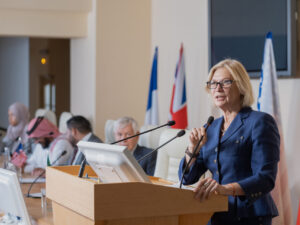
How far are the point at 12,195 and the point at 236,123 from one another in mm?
1084

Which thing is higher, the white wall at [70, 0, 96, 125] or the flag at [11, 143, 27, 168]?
the white wall at [70, 0, 96, 125]

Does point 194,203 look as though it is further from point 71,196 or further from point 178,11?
point 178,11

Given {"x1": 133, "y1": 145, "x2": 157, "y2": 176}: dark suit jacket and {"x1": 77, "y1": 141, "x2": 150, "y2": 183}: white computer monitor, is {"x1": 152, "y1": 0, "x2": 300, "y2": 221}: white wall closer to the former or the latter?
{"x1": 133, "y1": 145, "x2": 157, "y2": 176}: dark suit jacket

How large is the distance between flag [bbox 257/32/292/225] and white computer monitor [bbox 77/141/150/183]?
2.33m

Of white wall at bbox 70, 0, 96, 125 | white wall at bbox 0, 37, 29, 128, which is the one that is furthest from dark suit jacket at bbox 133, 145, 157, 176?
white wall at bbox 0, 37, 29, 128

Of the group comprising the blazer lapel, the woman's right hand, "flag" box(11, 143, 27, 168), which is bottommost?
"flag" box(11, 143, 27, 168)

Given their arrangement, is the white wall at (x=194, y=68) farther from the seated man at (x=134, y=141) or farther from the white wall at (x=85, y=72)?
the seated man at (x=134, y=141)

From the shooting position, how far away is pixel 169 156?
4707mm

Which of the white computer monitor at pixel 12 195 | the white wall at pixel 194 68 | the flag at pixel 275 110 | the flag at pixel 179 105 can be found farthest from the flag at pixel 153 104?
the white computer monitor at pixel 12 195

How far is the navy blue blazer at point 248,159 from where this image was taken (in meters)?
2.42

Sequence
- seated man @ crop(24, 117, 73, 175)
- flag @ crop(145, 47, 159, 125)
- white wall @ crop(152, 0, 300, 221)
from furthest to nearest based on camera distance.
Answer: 1. flag @ crop(145, 47, 159, 125)
2. seated man @ crop(24, 117, 73, 175)
3. white wall @ crop(152, 0, 300, 221)

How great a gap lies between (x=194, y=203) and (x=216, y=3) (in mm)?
4031

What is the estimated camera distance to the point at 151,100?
7.43 metres

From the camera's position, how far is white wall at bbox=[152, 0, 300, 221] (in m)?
4.81
